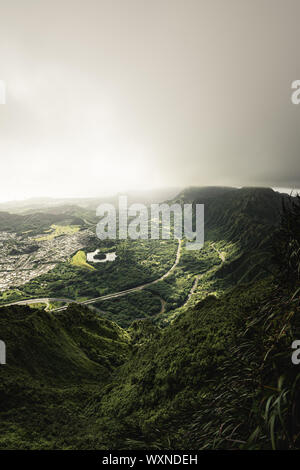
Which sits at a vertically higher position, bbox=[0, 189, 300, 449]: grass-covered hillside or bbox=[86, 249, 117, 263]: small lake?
bbox=[0, 189, 300, 449]: grass-covered hillside

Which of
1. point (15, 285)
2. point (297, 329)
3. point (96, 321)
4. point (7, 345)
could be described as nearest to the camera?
point (297, 329)

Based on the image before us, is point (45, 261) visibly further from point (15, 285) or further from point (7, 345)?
point (7, 345)

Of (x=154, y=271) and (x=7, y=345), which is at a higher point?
(x=7, y=345)

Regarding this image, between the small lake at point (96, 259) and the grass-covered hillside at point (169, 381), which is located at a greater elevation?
the grass-covered hillside at point (169, 381)

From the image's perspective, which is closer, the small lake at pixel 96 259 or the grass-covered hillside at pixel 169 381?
the grass-covered hillside at pixel 169 381

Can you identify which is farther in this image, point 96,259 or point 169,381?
point 96,259

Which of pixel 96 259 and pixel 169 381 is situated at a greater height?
pixel 169 381

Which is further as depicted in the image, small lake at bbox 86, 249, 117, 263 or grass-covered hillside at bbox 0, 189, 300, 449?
small lake at bbox 86, 249, 117, 263

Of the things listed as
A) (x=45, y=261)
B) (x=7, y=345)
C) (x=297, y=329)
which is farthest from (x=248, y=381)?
(x=45, y=261)

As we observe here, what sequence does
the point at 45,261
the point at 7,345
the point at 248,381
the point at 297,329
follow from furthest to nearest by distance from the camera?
the point at 45,261 → the point at 7,345 → the point at 297,329 → the point at 248,381
